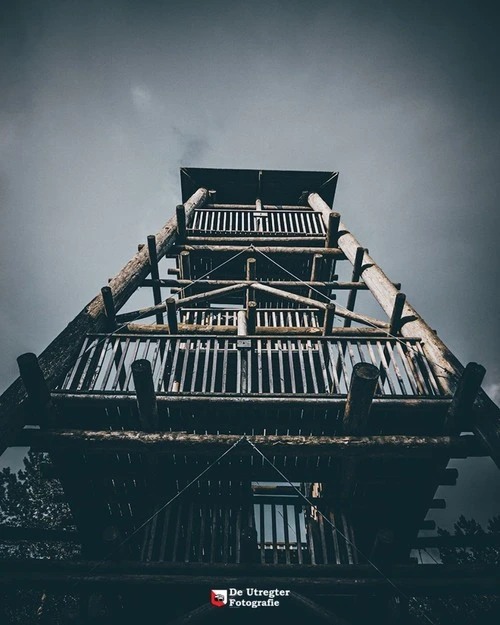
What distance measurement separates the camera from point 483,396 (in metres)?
3.83

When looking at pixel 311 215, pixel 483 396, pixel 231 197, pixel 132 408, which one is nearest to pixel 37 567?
pixel 132 408

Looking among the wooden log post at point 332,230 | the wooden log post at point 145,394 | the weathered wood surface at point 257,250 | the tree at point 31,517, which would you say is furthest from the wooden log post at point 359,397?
the tree at point 31,517

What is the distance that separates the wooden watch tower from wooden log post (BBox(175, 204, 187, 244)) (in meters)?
2.41

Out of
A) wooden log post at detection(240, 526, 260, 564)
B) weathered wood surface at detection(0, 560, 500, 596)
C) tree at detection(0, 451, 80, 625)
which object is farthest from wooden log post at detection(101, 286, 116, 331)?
tree at detection(0, 451, 80, 625)

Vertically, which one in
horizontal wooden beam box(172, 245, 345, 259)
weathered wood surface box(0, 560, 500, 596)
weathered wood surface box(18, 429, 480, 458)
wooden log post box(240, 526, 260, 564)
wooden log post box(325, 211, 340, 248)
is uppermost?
wooden log post box(325, 211, 340, 248)

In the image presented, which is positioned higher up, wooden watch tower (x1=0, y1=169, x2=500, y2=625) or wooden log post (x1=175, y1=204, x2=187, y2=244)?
wooden log post (x1=175, y1=204, x2=187, y2=244)

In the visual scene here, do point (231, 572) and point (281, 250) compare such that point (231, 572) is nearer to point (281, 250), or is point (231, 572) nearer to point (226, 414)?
point (226, 414)

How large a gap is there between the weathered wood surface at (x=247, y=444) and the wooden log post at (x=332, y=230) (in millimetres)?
5393

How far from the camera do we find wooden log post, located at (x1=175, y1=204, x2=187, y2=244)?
316 inches

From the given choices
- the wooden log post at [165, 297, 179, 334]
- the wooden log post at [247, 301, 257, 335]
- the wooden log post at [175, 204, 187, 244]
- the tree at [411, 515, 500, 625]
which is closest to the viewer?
the wooden log post at [165, 297, 179, 334]

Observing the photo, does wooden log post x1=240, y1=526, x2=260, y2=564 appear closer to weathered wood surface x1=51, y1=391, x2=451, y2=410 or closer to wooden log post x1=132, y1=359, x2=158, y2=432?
weathered wood surface x1=51, y1=391, x2=451, y2=410

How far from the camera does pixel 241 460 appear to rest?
4629mm

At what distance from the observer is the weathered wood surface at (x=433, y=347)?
3549 millimetres

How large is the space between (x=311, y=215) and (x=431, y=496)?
24.2ft
